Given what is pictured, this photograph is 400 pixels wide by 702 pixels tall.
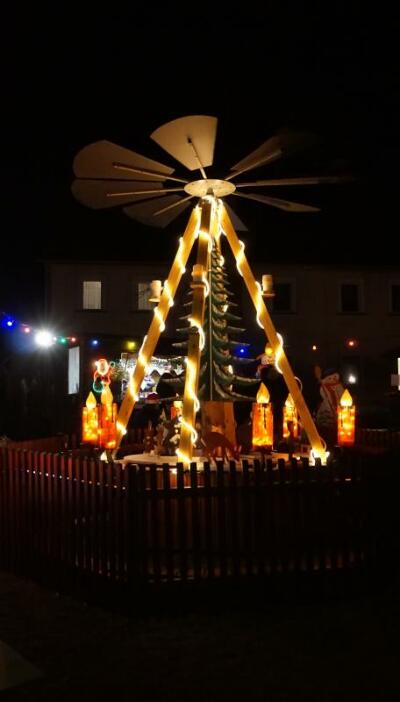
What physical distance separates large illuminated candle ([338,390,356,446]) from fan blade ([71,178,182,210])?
12.1 feet

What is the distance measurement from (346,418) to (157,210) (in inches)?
159

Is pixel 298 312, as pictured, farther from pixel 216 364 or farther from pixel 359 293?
pixel 216 364

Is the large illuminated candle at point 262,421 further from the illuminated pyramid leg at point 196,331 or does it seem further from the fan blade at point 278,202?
the fan blade at point 278,202

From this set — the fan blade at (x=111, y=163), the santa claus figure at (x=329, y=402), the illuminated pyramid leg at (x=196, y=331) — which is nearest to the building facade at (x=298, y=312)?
the santa claus figure at (x=329, y=402)

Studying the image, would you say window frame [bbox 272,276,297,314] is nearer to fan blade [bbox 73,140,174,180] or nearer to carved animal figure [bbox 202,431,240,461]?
carved animal figure [bbox 202,431,240,461]

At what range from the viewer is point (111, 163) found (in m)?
7.61

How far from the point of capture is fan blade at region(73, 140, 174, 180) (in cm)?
739

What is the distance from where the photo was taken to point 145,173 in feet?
25.2

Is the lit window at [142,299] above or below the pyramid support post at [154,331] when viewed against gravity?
above

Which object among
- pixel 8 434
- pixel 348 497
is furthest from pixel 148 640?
pixel 8 434

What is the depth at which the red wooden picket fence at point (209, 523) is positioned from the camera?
6.25m

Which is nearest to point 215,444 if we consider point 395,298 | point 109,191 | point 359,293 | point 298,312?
point 109,191


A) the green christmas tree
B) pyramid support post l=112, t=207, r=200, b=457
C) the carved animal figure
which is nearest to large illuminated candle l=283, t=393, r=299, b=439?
the green christmas tree

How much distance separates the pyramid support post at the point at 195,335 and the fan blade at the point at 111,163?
1176 millimetres
